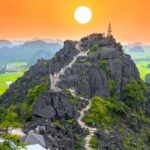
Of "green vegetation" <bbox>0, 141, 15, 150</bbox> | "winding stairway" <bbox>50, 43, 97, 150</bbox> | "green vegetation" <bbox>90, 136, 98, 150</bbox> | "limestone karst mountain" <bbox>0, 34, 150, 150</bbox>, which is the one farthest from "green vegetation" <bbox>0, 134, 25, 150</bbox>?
"green vegetation" <bbox>90, 136, 98, 150</bbox>

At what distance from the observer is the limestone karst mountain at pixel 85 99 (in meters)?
78.6

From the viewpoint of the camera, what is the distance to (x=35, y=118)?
84.4 m

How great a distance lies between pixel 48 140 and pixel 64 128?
6.78 m

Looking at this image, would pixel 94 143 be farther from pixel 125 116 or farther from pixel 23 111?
pixel 23 111

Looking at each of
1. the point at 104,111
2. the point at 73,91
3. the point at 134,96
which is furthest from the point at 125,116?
the point at 73,91

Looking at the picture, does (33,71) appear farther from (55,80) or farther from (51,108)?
(51,108)

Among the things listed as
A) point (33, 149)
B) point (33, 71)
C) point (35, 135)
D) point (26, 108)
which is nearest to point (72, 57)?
point (33, 71)

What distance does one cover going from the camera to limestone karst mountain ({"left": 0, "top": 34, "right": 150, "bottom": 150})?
7862 centimetres

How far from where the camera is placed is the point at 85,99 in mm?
92375

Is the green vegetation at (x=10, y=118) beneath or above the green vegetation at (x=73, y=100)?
beneath

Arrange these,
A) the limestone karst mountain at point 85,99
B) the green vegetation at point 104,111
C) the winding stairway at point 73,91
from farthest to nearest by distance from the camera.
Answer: the green vegetation at point 104,111
the limestone karst mountain at point 85,99
the winding stairway at point 73,91

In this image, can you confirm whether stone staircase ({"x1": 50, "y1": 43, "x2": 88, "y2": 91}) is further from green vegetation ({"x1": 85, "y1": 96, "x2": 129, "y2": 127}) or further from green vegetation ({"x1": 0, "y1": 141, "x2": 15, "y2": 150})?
green vegetation ({"x1": 0, "y1": 141, "x2": 15, "y2": 150})

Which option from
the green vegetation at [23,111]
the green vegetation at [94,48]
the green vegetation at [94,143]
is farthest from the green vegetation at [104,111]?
the green vegetation at [94,48]

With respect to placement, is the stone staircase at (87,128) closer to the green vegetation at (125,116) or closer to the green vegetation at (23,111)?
the green vegetation at (125,116)
